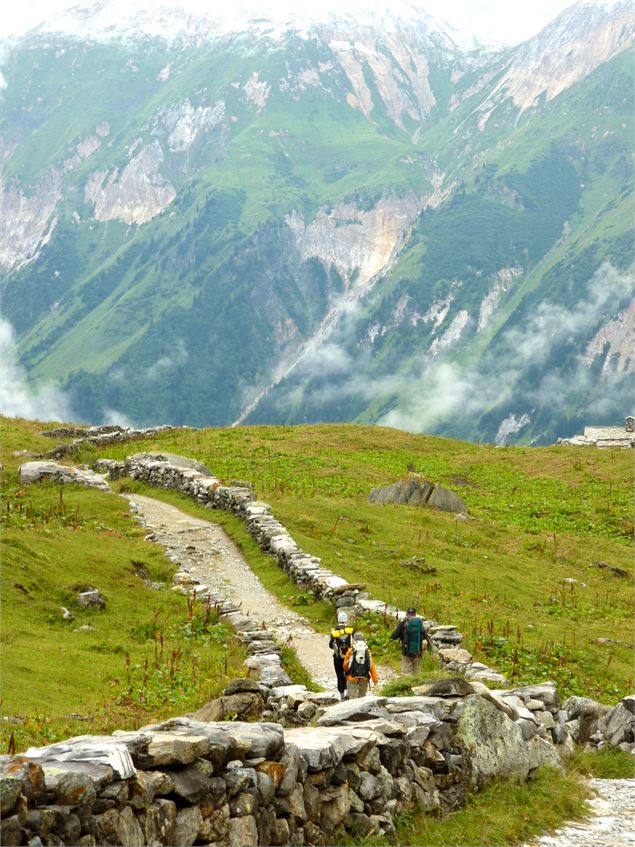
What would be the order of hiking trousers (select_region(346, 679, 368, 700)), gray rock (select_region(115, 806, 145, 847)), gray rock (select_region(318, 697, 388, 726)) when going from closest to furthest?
gray rock (select_region(115, 806, 145, 847)) < gray rock (select_region(318, 697, 388, 726)) < hiking trousers (select_region(346, 679, 368, 700))

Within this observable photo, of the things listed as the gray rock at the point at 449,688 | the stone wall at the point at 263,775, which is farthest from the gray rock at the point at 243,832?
the gray rock at the point at 449,688

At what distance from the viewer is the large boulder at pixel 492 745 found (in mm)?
18484

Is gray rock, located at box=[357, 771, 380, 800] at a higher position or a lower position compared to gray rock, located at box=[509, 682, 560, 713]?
higher

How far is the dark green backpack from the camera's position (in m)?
25.6

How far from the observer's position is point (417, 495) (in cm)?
5481

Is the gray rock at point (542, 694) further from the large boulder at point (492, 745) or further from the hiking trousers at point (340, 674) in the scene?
the hiking trousers at point (340, 674)

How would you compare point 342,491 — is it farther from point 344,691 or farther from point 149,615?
point 344,691

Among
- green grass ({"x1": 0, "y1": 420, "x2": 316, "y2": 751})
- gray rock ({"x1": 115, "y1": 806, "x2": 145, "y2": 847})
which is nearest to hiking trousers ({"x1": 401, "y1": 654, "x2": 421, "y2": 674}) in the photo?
green grass ({"x1": 0, "y1": 420, "x2": 316, "y2": 751})

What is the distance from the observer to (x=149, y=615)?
30.6 meters

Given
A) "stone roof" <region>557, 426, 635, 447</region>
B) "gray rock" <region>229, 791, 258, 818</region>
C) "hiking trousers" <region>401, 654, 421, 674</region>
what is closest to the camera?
"gray rock" <region>229, 791, 258, 818</region>

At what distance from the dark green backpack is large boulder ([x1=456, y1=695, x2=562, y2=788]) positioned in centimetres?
596

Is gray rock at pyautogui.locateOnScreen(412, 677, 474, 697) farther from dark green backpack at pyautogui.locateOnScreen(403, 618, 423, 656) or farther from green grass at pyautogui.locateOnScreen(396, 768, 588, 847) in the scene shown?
dark green backpack at pyautogui.locateOnScreen(403, 618, 423, 656)

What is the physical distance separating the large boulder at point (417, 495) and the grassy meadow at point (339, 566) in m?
1.79

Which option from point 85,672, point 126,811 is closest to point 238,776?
point 126,811
